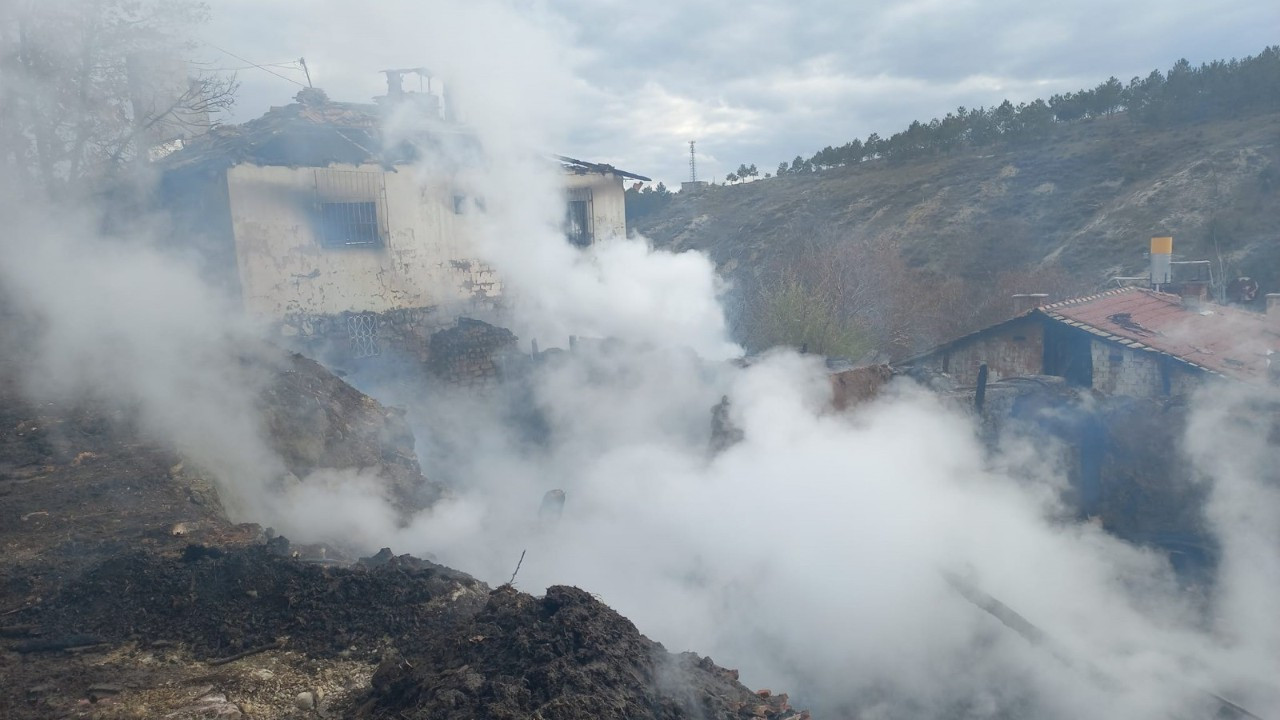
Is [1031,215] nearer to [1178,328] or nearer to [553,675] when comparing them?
[1178,328]

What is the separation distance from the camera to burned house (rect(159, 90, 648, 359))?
11688mm

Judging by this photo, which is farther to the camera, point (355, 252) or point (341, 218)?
point (355, 252)

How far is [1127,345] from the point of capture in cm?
1169

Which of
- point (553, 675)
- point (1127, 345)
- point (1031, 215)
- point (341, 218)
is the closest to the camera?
point (553, 675)

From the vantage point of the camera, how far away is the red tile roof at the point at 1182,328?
434 inches

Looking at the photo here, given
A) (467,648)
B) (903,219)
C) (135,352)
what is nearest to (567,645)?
(467,648)

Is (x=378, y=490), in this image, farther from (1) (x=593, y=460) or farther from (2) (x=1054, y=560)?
(2) (x=1054, y=560)

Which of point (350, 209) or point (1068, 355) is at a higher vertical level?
point (350, 209)

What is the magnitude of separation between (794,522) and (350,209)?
898 centimetres

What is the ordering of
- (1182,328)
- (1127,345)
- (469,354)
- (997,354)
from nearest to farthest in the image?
(1127,345), (1182,328), (469,354), (997,354)

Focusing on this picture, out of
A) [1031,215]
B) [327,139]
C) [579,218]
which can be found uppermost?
[327,139]

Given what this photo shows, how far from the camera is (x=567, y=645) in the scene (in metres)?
3.91

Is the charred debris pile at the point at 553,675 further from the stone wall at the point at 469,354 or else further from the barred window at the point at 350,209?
the barred window at the point at 350,209

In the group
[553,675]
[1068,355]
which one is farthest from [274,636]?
[1068,355]
